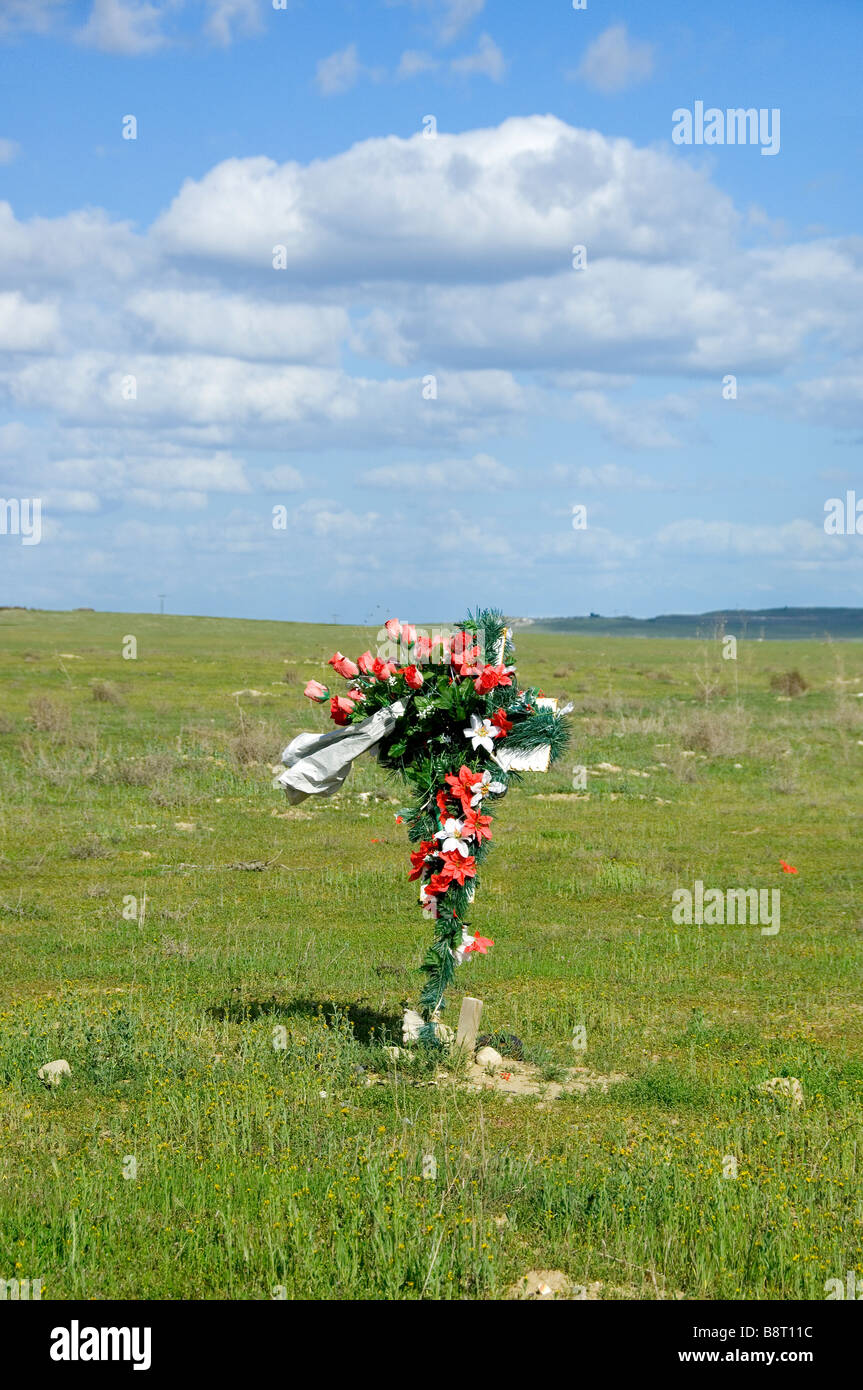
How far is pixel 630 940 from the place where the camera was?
13523 mm

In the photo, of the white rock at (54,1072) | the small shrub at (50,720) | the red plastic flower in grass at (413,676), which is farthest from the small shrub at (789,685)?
the white rock at (54,1072)

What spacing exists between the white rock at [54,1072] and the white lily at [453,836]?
2952mm

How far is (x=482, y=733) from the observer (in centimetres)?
880

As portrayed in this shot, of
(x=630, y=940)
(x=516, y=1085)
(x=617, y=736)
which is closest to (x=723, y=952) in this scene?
(x=630, y=940)

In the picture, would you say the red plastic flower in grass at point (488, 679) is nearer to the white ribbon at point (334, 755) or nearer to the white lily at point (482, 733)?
the white lily at point (482, 733)

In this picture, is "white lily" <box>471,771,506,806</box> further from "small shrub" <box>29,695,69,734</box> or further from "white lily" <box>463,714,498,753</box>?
"small shrub" <box>29,695,69,734</box>

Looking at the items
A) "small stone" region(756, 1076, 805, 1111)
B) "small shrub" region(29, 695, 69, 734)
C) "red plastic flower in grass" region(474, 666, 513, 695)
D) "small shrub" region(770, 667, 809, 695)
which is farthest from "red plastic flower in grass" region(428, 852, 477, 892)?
"small shrub" region(770, 667, 809, 695)

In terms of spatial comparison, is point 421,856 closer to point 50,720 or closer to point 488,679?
point 488,679

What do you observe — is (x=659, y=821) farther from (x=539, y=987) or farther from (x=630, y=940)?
(x=539, y=987)

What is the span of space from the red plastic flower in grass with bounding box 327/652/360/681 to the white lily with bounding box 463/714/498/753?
935 millimetres

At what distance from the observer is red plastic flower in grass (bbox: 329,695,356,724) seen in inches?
354

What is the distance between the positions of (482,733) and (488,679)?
39 centimetres

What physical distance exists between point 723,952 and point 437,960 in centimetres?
511

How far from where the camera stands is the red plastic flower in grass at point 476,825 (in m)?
8.77
